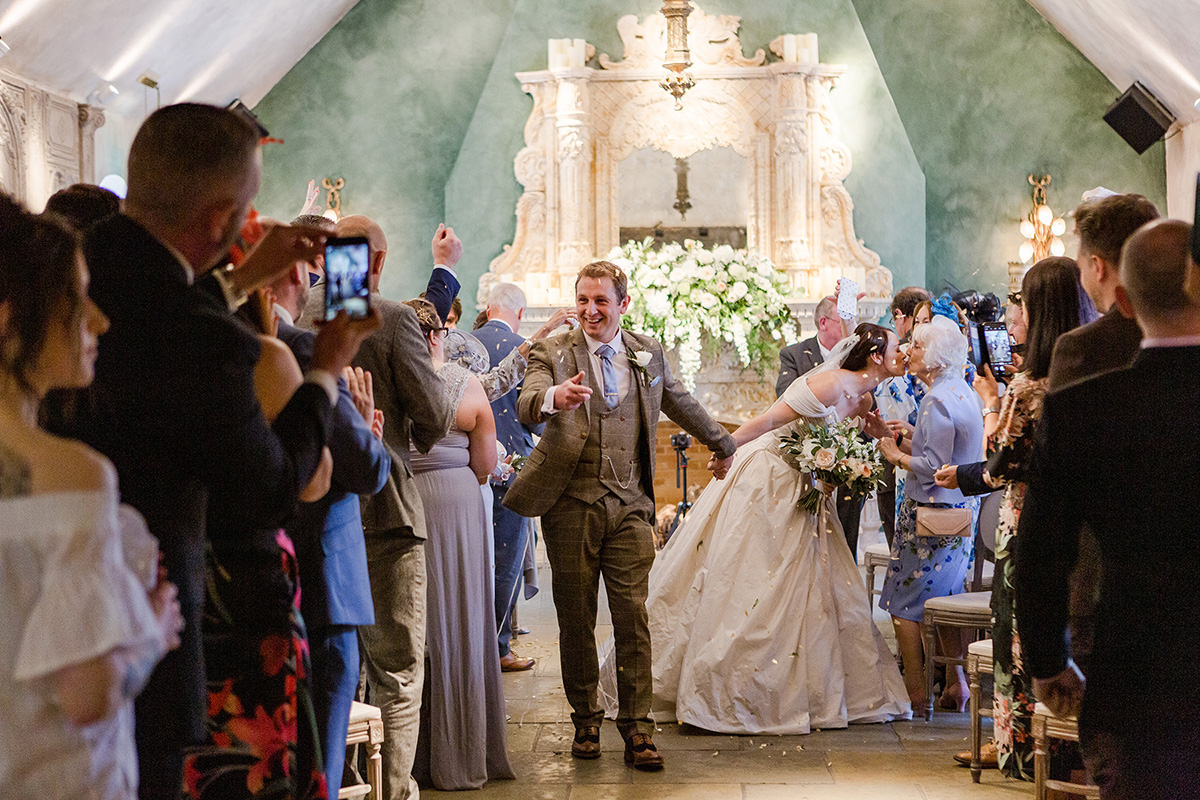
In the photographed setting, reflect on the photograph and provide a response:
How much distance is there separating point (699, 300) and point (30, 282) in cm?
778

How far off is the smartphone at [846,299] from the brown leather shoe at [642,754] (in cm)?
322

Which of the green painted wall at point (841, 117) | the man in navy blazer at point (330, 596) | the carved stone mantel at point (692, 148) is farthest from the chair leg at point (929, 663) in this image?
the green painted wall at point (841, 117)

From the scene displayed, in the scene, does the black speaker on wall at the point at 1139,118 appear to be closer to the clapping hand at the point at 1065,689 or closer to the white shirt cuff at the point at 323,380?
the clapping hand at the point at 1065,689

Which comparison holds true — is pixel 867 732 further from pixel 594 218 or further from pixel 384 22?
pixel 384 22

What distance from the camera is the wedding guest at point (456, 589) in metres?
3.70

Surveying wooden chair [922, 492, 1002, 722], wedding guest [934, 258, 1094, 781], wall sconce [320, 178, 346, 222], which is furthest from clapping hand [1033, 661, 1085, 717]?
Result: wall sconce [320, 178, 346, 222]

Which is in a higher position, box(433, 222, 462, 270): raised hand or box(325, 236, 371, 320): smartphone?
box(433, 222, 462, 270): raised hand

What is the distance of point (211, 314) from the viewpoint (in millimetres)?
1563

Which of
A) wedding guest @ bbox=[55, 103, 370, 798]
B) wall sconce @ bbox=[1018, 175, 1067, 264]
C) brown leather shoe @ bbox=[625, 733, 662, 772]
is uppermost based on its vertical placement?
wall sconce @ bbox=[1018, 175, 1067, 264]

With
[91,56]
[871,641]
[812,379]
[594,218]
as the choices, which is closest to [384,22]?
[594,218]

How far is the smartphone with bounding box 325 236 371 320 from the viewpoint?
5.72 ft

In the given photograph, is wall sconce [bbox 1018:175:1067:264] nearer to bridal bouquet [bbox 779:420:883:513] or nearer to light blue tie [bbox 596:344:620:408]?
bridal bouquet [bbox 779:420:883:513]

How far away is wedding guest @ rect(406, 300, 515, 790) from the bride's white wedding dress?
1.03 meters

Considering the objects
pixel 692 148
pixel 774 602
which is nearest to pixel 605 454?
pixel 774 602
